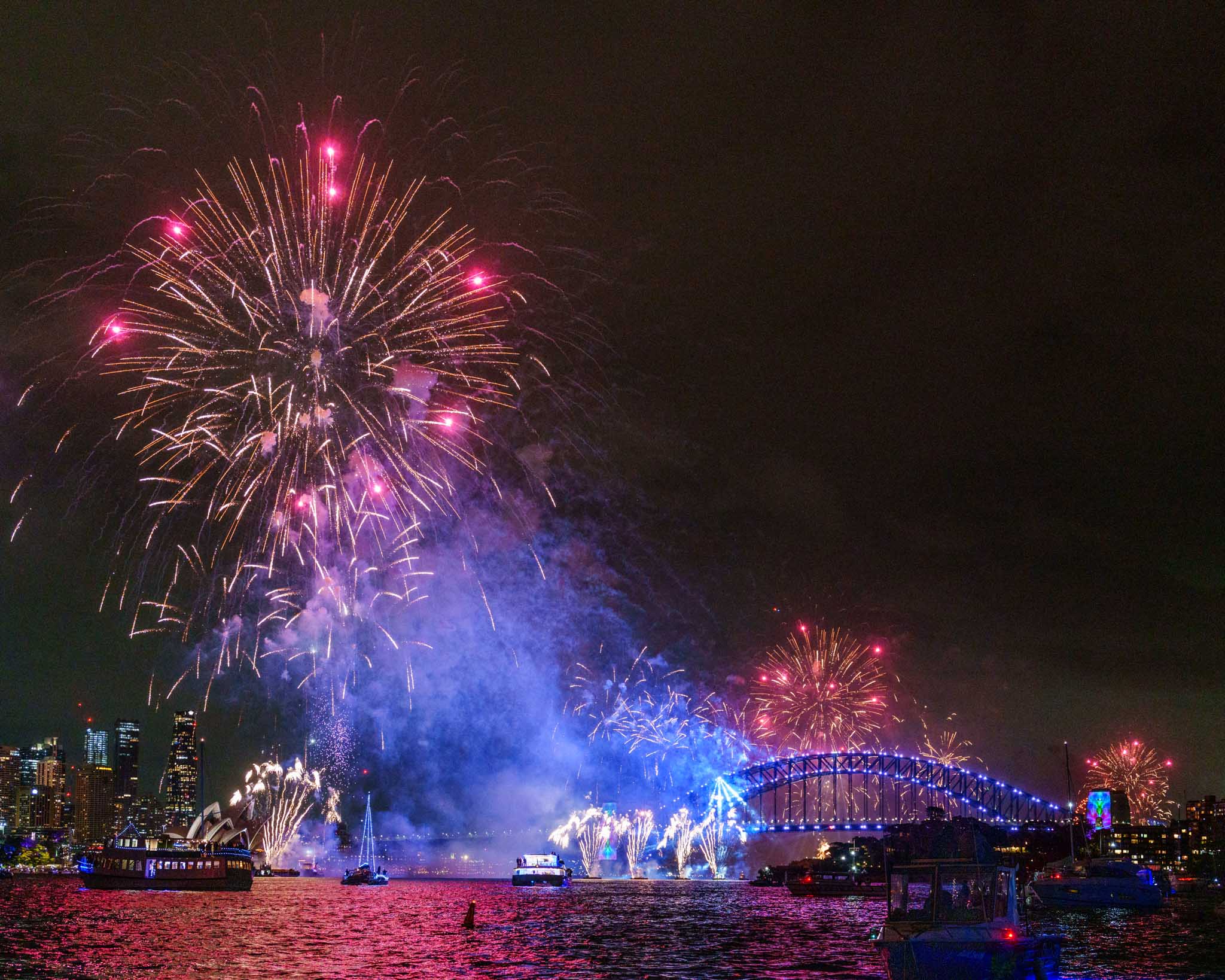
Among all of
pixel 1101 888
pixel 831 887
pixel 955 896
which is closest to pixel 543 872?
pixel 831 887

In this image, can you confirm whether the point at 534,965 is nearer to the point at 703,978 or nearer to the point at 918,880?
the point at 703,978

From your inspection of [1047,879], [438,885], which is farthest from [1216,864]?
[438,885]

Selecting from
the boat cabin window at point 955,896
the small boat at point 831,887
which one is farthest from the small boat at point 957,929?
the small boat at point 831,887

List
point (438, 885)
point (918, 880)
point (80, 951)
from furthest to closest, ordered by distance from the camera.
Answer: point (438, 885) < point (80, 951) < point (918, 880)

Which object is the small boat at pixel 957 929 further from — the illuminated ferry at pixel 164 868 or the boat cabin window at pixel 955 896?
the illuminated ferry at pixel 164 868

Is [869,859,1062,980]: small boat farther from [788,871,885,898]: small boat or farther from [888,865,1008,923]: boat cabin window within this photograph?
[788,871,885,898]: small boat

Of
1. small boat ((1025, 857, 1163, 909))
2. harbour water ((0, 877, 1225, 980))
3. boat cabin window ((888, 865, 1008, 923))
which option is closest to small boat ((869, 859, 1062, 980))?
boat cabin window ((888, 865, 1008, 923))

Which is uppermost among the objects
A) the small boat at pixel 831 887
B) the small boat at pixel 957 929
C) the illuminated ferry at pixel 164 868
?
the small boat at pixel 957 929
